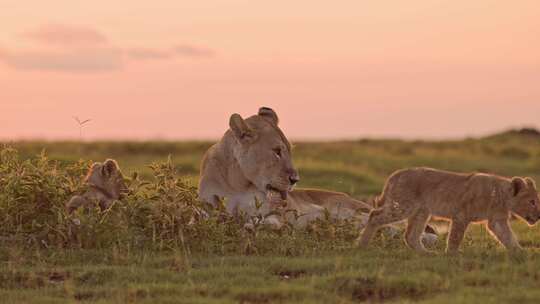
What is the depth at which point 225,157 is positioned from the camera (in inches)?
455

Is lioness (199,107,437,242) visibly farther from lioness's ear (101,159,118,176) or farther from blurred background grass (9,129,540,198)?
blurred background grass (9,129,540,198)

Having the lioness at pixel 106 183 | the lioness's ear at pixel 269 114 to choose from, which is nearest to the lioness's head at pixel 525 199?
the lioness's ear at pixel 269 114

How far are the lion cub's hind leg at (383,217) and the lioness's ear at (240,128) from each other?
5.31ft

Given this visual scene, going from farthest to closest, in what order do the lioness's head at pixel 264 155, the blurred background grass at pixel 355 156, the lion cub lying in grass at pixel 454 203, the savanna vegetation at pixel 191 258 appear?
the blurred background grass at pixel 355 156 < the lioness's head at pixel 264 155 < the lion cub lying in grass at pixel 454 203 < the savanna vegetation at pixel 191 258

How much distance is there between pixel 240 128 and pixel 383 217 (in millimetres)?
1818

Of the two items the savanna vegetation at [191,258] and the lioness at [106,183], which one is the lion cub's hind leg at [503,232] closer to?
the savanna vegetation at [191,258]

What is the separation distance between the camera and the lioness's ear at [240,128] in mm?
11078

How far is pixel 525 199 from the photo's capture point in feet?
34.5

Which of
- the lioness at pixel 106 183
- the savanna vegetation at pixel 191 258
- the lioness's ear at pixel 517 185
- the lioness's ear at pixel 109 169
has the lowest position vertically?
the savanna vegetation at pixel 191 258

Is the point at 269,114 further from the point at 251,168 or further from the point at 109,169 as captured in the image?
the point at 109,169

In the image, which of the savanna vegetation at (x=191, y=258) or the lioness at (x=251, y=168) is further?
the lioness at (x=251, y=168)

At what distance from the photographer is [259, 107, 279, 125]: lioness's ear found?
11.6m

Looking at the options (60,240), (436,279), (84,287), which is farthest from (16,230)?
(436,279)

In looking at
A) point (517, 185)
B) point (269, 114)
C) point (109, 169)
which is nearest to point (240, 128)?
point (269, 114)
